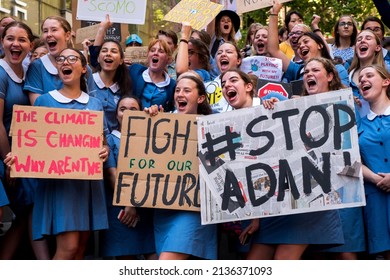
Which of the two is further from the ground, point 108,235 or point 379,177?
point 379,177

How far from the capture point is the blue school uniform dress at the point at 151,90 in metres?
6.66

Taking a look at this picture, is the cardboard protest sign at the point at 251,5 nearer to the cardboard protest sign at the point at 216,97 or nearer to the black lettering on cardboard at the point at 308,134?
the cardboard protest sign at the point at 216,97

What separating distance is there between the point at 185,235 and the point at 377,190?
1.49 meters

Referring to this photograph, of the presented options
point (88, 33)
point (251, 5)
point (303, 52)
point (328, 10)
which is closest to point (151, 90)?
point (303, 52)

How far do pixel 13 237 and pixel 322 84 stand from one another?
262 cm

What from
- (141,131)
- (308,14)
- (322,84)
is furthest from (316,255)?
(308,14)

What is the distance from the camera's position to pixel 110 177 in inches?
228

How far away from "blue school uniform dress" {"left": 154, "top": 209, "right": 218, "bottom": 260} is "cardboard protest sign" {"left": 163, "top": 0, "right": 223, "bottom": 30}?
102 inches

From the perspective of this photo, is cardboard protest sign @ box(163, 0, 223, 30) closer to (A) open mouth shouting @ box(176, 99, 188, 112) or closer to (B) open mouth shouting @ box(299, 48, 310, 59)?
(B) open mouth shouting @ box(299, 48, 310, 59)

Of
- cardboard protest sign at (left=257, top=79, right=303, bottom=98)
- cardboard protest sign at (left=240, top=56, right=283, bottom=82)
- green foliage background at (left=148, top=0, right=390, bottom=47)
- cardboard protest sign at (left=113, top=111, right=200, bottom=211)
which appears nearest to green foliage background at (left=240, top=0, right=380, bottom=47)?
green foliage background at (left=148, top=0, right=390, bottom=47)

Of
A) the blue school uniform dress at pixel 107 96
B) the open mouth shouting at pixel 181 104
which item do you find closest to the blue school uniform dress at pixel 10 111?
the blue school uniform dress at pixel 107 96

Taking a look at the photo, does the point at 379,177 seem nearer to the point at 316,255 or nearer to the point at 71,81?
the point at 316,255

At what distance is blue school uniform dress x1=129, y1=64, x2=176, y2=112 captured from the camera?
6660 millimetres

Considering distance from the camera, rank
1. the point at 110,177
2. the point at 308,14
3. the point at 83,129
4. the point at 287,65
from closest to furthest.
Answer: the point at 83,129 < the point at 110,177 < the point at 287,65 < the point at 308,14
